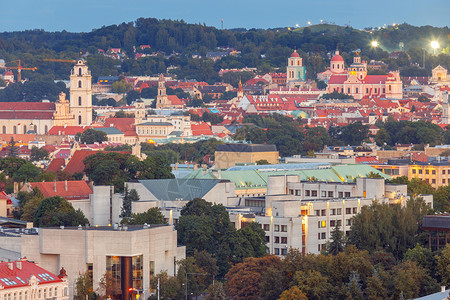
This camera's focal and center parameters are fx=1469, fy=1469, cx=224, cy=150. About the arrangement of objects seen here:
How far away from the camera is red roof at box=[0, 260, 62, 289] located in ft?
156

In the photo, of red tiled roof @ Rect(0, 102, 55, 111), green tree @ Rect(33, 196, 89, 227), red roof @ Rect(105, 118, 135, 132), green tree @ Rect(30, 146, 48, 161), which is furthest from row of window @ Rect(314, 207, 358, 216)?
red tiled roof @ Rect(0, 102, 55, 111)

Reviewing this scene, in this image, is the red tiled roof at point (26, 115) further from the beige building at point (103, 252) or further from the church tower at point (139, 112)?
the beige building at point (103, 252)

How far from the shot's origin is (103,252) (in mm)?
51219

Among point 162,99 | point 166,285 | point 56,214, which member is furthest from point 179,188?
point 162,99

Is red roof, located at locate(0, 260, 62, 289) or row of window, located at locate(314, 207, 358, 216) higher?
row of window, located at locate(314, 207, 358, 216)

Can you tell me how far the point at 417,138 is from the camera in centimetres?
12488

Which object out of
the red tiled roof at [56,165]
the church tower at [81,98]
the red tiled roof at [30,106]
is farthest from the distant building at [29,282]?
the red tiled roof at [30,106]

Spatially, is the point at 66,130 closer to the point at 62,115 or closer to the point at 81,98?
the point at 62,115

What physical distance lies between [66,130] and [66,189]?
73.5m

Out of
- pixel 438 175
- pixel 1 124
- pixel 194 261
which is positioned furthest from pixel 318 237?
pixel 1 124

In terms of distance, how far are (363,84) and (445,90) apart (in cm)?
1177

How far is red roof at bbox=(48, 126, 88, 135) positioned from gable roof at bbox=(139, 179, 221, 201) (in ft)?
252

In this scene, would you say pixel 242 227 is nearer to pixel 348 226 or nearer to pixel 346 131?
pixel 348 226

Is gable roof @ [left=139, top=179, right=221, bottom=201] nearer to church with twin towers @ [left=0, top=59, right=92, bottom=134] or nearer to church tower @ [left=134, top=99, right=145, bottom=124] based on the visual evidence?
church tower @ [left=134, top=99, right=145, bottom=124]
